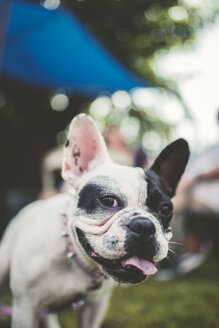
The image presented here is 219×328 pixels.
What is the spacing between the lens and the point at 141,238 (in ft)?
4.90

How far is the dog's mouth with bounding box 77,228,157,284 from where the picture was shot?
1.49 meters

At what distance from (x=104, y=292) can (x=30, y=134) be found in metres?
7.04

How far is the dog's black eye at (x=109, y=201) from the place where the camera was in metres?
1.64

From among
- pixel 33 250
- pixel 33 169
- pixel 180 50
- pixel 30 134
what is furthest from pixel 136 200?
pixel 180 50

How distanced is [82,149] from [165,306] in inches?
81.2

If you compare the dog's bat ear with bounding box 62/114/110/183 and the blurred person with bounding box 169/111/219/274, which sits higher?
the dog's bat ear with bounding box 62/114/110/183

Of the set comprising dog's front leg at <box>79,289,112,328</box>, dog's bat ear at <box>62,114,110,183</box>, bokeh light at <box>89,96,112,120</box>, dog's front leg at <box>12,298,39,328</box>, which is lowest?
bokeh light at <box>89,96,112,120</box>

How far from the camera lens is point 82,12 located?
8.91 metres

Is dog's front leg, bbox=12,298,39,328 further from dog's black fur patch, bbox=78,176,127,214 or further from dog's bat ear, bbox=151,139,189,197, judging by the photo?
Result: dog's bat ear, bbox=151,139,189,197

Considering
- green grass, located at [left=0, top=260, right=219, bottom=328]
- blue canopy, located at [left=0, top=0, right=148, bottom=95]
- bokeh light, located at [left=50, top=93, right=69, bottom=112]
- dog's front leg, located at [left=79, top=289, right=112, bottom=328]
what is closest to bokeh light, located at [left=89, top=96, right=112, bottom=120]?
bokeh light, located at [left=50, top=93, right=69, bottom=112]

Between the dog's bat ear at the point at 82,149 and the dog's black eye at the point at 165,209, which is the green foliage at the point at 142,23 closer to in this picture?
the dog's bat ear at the point at 82,149

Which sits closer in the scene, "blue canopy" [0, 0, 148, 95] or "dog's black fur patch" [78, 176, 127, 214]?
"dog's black fur patch" [78, 176, 127, 214]

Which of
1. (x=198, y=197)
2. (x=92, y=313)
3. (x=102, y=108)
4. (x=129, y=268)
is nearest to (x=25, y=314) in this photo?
(x=92, y=313)

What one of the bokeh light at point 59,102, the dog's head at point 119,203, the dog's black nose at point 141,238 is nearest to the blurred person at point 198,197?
the dog's head at point 119,203
